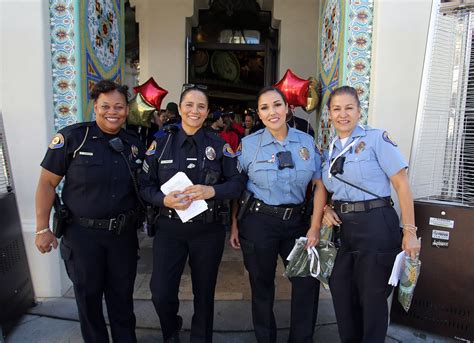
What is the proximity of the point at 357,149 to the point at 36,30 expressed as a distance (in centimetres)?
268

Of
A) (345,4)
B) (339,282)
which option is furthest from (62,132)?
(345,4)

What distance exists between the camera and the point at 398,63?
2.87 m

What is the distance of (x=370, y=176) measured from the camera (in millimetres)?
2049

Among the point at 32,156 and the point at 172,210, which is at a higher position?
the point at 32,156

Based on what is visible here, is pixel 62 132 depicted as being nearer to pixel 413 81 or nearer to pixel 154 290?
pixel 154 290

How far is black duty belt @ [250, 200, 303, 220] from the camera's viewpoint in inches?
88.7

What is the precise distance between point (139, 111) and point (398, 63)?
3.04 meters

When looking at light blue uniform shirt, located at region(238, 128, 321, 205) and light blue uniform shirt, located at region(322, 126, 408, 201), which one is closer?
light blue uniform shirt, located at region(322, 126, 408, 201)

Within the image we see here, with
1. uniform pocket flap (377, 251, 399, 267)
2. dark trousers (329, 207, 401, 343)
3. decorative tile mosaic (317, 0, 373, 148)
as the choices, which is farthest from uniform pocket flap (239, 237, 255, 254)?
decorative tile mosaic (317, 0, 373, 148)

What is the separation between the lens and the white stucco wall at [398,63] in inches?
112

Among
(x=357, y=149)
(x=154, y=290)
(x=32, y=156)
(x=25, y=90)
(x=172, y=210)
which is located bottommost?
(x=154, y=290)

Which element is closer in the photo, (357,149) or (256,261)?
(357,149)

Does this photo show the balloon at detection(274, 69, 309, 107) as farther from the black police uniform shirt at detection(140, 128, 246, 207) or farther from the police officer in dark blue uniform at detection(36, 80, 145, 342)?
the police officer in dark blue uniform at detection(36, 80, 145, 342)

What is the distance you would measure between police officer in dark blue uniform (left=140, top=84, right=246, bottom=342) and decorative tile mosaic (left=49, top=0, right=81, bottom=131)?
1.32 m
